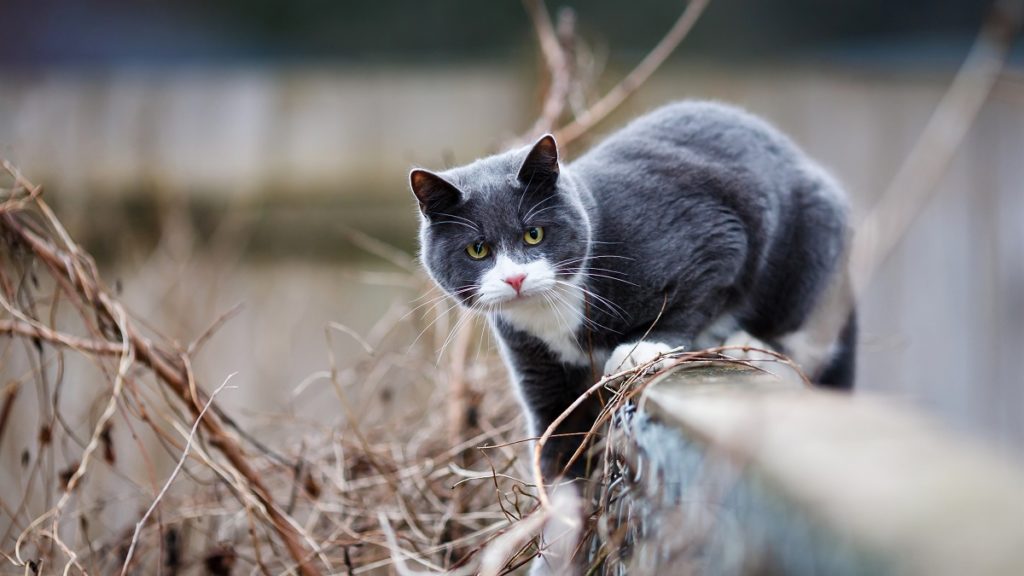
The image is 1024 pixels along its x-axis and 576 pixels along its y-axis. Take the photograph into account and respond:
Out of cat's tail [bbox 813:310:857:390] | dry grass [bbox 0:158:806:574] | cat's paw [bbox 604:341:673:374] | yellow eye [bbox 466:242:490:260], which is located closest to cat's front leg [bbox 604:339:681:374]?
cat's paw [bbox 604:341:673:374]

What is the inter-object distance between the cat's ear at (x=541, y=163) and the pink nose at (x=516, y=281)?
204 millimetres

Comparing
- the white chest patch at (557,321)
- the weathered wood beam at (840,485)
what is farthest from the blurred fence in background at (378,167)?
the weathered wood beam at (840,485)

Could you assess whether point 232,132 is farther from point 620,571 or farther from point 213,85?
point 620,571

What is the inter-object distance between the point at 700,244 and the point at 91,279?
1.20 metres

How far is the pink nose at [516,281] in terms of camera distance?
1734mm

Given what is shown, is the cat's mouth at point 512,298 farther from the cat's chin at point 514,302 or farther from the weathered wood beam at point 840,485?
the weathered wood beam at point 840,485

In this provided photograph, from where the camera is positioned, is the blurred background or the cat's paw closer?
the cat's paw

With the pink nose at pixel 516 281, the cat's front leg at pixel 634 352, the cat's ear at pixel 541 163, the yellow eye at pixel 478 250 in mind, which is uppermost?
the cat's ear at pixel 541 163

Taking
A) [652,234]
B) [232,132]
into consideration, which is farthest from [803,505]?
[232,132]

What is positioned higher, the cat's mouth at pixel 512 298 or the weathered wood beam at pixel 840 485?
the weathered wood beam at pixel 840 485

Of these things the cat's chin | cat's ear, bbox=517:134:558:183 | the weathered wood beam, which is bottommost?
the cat's chin

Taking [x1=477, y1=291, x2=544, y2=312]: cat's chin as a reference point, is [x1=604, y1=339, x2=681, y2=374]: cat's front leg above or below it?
below

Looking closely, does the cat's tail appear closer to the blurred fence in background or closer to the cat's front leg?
the cat's front leg

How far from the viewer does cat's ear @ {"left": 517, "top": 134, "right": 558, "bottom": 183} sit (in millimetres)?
1742
